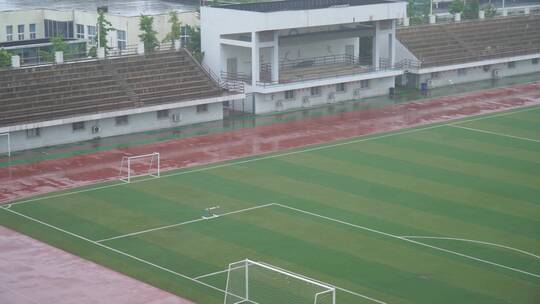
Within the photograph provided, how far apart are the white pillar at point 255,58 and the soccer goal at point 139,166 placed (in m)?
12.9

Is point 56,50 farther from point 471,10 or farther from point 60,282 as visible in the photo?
point 471,10

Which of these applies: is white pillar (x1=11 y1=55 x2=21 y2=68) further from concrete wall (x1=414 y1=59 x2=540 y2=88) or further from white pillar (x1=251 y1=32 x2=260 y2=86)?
concrete wall (x1=414 y1=59 x2=540 y2=88)

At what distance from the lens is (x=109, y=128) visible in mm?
59719

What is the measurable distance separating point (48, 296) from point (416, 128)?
1251 inches

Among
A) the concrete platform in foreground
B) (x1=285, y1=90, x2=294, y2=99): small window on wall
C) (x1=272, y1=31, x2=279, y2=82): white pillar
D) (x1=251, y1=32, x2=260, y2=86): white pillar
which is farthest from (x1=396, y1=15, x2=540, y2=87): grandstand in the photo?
the concrete platform in foreground

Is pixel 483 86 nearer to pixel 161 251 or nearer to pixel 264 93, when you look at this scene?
pixel 264 93

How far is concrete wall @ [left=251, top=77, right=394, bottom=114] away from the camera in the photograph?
2618 inches

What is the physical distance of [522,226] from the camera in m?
42.9

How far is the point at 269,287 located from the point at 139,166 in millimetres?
19397

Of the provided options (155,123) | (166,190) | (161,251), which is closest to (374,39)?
(155,123)

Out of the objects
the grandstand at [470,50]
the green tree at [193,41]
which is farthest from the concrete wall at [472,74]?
the green tree at [193,41]

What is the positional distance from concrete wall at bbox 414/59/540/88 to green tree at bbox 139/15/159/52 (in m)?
18.9

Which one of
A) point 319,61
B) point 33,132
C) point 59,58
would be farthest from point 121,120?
point 319,61

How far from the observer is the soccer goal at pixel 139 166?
51.2m
